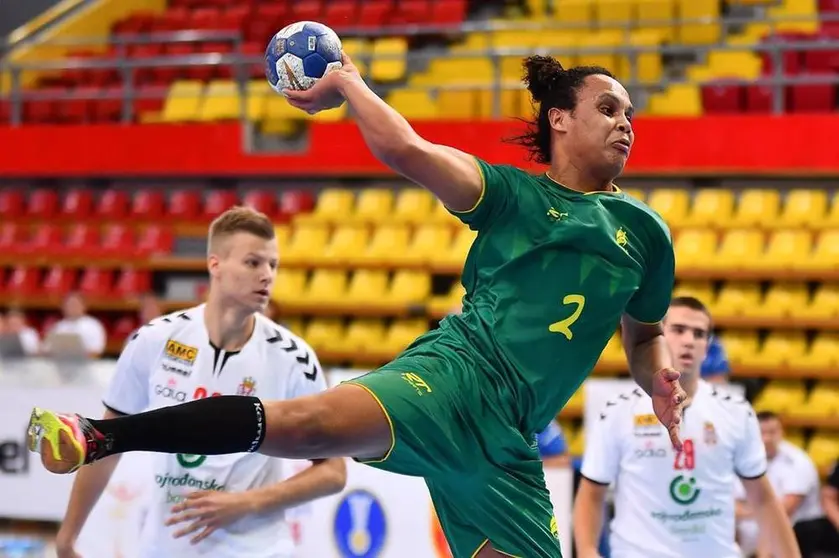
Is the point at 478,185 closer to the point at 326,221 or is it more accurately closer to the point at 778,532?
the point at 778,532

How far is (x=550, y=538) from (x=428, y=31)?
34.6ft

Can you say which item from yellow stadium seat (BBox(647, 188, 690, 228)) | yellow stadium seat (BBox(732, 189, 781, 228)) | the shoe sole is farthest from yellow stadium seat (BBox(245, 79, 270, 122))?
the shoe sole

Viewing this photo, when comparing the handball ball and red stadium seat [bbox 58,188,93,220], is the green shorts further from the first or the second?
red stadium seat [bbox 58,188,93,220]

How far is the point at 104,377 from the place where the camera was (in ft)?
27.8

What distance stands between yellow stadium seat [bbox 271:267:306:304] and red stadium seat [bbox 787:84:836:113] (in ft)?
17.6

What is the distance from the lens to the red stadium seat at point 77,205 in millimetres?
15766

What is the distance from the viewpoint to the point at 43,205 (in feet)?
52.6

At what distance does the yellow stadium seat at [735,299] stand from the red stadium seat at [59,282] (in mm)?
7495

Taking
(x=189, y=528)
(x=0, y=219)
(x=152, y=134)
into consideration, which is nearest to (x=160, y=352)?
(x=189, y=528)

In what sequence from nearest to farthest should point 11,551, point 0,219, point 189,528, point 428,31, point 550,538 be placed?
point 550,538, point 189,528, point 11,551, point 428,31, point 0,219

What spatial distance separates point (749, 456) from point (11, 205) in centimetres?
1270

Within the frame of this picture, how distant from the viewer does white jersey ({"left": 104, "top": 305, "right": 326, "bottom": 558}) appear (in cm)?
491

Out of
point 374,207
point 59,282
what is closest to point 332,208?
point 374,207

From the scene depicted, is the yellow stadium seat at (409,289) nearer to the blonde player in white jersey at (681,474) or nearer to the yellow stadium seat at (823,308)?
the yellow stadium seat at (823,308)
